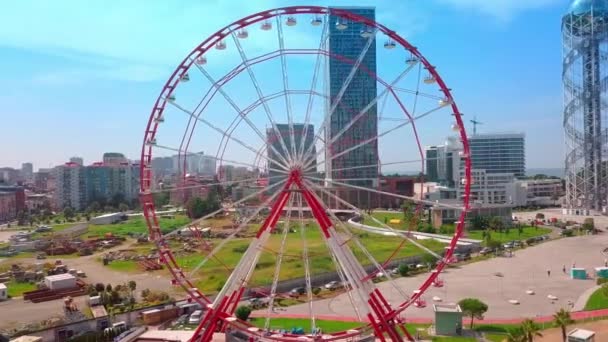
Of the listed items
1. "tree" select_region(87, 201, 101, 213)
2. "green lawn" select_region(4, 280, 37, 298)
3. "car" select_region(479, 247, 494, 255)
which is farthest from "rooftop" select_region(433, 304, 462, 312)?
"tree" select_region(87, 201, 101, 213)

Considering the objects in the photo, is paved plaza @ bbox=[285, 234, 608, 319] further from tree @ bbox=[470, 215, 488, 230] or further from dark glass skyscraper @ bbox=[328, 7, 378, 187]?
dark glass skyscraper @ bbox=[328, 7, 378, 187]

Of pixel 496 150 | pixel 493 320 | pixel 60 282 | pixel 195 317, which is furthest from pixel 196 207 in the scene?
pixel 496 150

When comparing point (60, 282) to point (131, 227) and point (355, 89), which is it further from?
point (355, 89)

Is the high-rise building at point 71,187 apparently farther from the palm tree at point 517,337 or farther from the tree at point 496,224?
the palm tree at point 517,337

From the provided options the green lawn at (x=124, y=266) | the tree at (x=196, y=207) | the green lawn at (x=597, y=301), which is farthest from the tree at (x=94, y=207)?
the green lawn at (x=597, y=301)

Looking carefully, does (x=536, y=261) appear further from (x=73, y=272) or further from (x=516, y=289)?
(x=73, y=272)

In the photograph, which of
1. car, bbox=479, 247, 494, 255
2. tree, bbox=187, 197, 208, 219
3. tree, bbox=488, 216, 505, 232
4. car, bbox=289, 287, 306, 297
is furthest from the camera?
tree, bbox=187, 197, 208, 219
